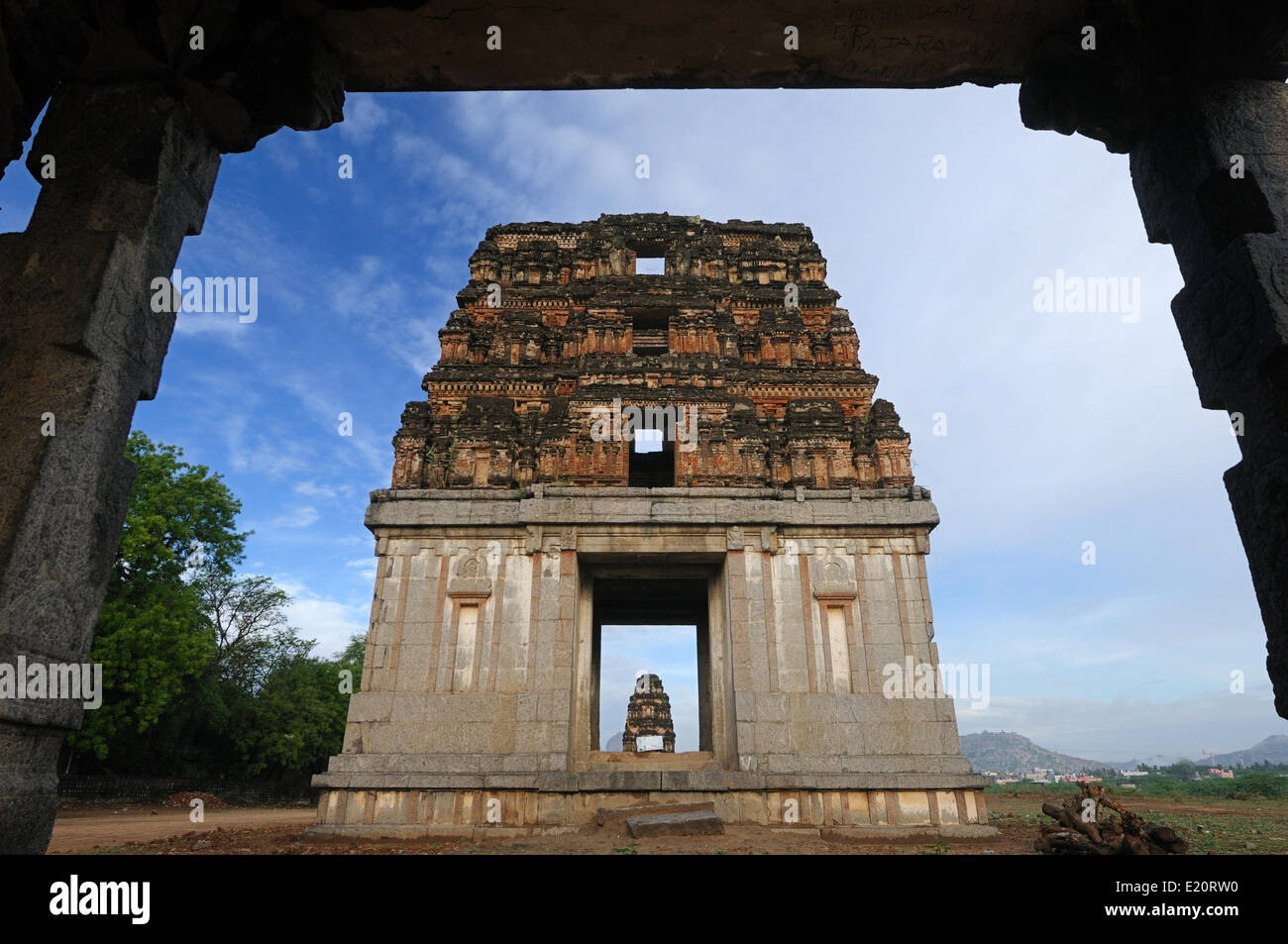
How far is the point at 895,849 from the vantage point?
10383 mm

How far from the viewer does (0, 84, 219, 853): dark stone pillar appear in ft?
8.68

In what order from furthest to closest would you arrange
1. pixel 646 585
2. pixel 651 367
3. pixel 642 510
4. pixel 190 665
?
pixel 190 665
pixel 646 585
pixel 651 367
pixel 642 510

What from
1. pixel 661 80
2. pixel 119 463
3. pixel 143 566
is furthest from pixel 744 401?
pixel 143 566

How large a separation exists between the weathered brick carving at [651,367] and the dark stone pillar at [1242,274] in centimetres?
1073

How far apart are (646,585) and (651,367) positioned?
5139mm

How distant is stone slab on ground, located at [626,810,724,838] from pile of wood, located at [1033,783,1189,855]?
4.78 metres

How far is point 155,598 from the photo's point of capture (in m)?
25.5

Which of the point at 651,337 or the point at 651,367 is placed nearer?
the point at 651,367

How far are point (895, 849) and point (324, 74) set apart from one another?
37.8ft

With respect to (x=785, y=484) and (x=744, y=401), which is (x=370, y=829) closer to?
(x=785, y=484)

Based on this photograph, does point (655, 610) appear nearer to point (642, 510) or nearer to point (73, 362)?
point (642, 510)

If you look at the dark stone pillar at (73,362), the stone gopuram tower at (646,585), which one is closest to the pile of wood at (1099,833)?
the stone gopuram tower at (646,585)

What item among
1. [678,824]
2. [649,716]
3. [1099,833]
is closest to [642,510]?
[678,824]

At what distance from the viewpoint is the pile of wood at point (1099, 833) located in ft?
31.0
